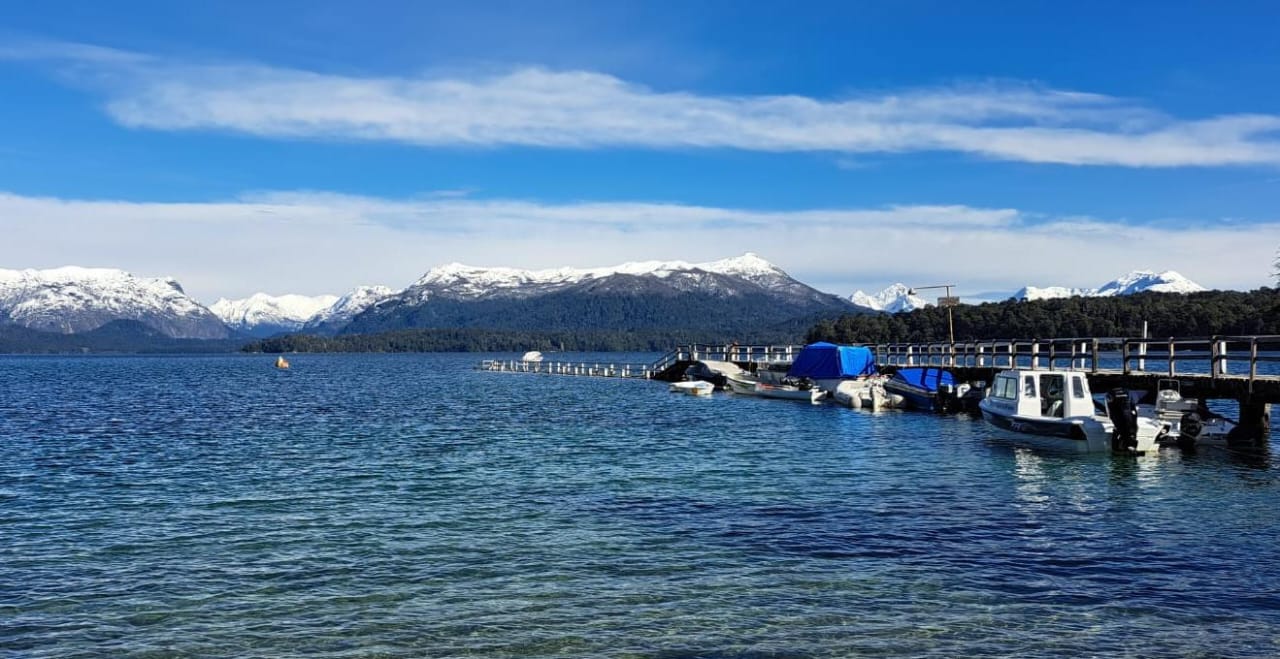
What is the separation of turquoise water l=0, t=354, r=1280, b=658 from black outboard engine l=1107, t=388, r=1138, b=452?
123cm

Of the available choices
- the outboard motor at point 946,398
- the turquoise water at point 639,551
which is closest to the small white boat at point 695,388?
the outboard motor at point 946,398

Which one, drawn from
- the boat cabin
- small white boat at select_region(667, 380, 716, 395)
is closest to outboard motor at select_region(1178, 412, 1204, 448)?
the boat cabin

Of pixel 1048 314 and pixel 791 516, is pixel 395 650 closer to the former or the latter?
pixel 791 516

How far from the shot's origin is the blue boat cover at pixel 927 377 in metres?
56.7

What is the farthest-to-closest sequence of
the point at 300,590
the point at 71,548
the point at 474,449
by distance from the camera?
the point at 474,449
the point at 71,548
the point at 300,590

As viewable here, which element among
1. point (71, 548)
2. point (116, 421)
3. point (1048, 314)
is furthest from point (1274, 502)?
point (1048, 314)

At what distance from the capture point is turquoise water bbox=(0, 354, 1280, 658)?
13945 mm

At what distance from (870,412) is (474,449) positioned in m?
27.2

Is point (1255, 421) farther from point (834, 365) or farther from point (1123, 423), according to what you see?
point (834, 365)

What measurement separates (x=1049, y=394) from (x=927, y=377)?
21485 millimetres

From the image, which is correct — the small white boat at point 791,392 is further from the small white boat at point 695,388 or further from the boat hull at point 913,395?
the boat hull at point 913,395

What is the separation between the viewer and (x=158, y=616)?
49.4ft

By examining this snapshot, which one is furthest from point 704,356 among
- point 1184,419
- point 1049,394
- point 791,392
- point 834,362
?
point 1184,419

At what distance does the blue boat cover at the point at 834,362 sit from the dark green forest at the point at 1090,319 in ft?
266
